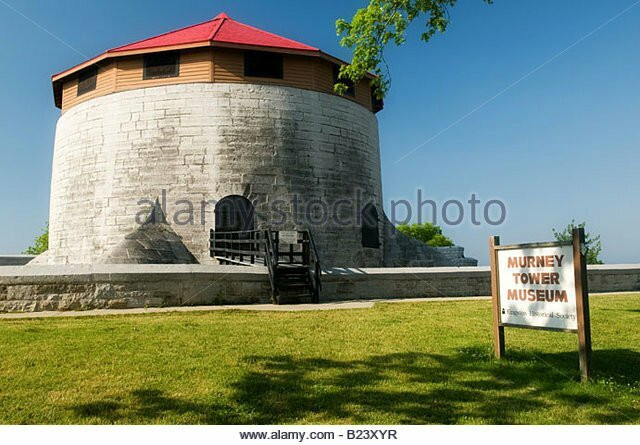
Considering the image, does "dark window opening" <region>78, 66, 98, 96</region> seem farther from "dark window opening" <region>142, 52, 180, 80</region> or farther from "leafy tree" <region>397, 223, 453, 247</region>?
"leafy tree" <region>397, 223, 453, 247</region>

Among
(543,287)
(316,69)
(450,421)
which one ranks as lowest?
(450,421)

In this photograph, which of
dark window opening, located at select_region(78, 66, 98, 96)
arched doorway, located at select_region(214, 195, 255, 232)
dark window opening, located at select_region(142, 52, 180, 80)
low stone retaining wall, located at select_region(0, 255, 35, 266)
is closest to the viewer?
arched doorway, located at select_region(214, 195, 255, 232)

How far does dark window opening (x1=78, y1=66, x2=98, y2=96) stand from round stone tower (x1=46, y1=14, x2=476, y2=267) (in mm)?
77

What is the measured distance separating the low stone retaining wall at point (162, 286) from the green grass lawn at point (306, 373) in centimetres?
185

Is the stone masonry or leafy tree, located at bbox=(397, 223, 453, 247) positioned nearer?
the stone masonry

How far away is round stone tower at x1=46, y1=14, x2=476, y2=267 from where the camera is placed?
1659 cm

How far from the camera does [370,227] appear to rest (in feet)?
63.1

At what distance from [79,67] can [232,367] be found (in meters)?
17.5

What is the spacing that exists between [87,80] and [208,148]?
21.0 ft

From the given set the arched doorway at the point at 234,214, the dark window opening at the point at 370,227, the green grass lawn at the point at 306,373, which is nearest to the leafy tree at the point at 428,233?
the dark window opening at the point at 370,227

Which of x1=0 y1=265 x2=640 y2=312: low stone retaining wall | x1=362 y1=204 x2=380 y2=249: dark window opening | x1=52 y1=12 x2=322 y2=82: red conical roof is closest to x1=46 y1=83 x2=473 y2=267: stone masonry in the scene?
A: x1=362 y1=204 x2=380 y2=249: dark window opening

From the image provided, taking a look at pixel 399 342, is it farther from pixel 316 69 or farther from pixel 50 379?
pixel 316 69

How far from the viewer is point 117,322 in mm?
7871

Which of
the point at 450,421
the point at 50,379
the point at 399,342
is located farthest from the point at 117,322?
the point at 450,421
